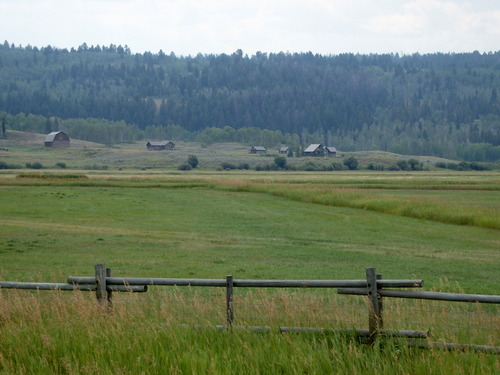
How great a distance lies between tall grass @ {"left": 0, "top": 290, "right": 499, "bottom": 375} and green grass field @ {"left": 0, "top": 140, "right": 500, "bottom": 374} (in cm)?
3

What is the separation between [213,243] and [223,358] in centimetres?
2396

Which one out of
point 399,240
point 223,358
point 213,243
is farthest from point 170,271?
point 399,240

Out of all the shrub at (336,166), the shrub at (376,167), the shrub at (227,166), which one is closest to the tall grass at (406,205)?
the shrub at (227,166)

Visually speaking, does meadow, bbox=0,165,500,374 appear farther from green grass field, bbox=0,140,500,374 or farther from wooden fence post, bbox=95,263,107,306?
wooden fence post, bbox=95,263,107,306


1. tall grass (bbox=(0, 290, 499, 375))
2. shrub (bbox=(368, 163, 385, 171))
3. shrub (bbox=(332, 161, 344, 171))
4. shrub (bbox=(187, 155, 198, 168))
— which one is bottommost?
shrub (bbox=(368, 163, 385, 171))

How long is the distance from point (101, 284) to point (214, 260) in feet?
49.6

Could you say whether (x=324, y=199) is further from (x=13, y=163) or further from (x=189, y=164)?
(x=13, y=163)

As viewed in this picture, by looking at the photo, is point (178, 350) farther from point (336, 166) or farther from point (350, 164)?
point (350, 164)

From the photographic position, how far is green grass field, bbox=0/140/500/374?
10984 millimetres

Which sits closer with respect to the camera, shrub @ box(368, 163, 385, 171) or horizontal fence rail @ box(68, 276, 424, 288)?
horizontal fence rail @ box(68, 276, 424, 288)

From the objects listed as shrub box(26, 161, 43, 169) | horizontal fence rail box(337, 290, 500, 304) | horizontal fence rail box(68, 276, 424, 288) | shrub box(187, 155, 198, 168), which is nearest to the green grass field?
horizontal fence rail box(68, 276, 424, 288)

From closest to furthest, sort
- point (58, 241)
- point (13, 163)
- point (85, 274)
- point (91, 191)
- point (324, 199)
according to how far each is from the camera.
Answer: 1. point (85, 274)
2. point (58, 241)
3. point (324, 199)
4. point (91, 191)
5. point (13, 163)

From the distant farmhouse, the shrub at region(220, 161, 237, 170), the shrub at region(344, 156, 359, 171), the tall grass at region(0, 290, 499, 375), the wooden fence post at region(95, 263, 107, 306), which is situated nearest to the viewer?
the tall grass at region(0, 290, 499, 375)

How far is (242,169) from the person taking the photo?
533 ft
